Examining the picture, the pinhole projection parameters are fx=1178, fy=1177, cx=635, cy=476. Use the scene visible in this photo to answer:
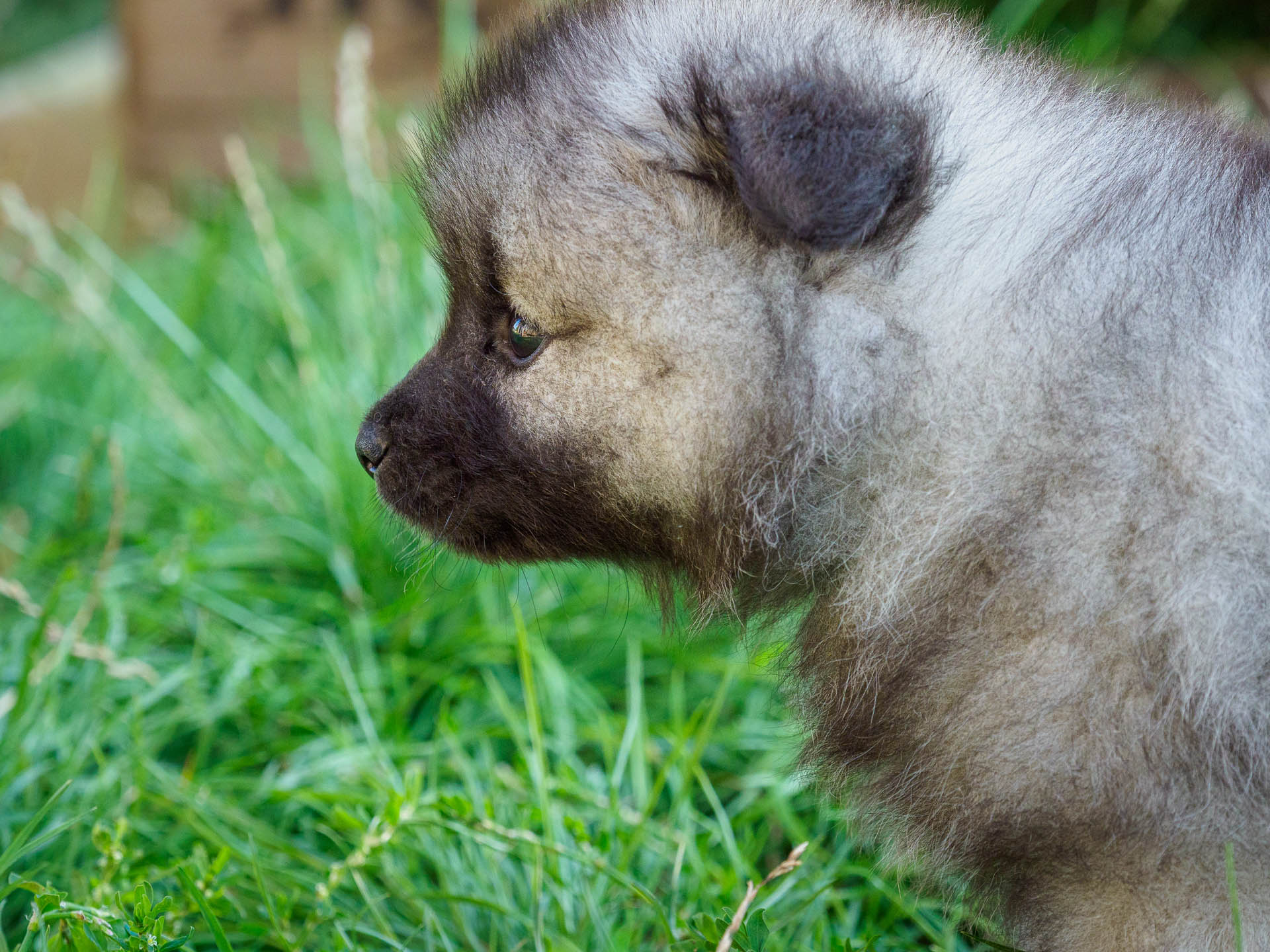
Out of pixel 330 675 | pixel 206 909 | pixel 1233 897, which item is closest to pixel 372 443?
pixel 206 909

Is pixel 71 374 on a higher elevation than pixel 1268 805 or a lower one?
lower

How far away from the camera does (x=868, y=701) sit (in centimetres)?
164

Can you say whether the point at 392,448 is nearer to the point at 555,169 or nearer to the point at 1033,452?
the point at 555,169

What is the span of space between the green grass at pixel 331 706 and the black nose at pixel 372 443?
29 cm

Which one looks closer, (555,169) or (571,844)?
(555,169)

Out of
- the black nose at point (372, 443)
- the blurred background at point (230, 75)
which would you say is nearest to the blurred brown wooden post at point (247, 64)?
the blurred background at point (230, 75)

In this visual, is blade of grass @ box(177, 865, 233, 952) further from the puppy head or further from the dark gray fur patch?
the dark gray fur patch

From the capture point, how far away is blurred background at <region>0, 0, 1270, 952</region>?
205 centimetres

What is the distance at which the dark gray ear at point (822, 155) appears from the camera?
144cm

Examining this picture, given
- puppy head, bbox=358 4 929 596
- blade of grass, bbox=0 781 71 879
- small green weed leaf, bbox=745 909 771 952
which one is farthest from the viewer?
blade of grass, bbox=0 781 71 879

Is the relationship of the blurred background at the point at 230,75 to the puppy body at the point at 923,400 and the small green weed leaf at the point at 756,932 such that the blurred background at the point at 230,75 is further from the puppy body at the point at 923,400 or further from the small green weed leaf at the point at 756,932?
the small green weed leaf at the point at 756,932

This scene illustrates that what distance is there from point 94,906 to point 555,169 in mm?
1312

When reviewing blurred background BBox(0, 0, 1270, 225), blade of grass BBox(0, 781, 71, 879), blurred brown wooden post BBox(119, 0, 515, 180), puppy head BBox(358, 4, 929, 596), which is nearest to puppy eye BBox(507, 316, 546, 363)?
puppy head BBox(358, 4, 929, 596)

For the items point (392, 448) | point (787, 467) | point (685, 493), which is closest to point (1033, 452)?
point (787, 467)
